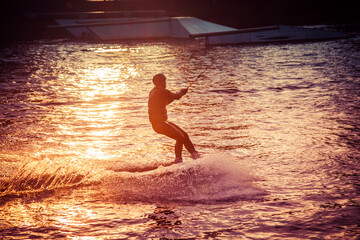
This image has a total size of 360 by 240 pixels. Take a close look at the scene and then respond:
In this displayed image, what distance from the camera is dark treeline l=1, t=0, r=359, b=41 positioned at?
5931cm

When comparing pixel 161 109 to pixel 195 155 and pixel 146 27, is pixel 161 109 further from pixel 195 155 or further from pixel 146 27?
pixel 146 27

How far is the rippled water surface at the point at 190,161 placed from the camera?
6062mm

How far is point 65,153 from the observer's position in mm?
9492

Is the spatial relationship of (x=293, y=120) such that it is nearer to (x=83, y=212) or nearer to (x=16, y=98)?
(x=83, y=212)

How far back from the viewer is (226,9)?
65.2 m

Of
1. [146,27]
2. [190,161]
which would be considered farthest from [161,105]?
[146,27]

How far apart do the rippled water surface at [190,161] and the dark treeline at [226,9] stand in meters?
41.0

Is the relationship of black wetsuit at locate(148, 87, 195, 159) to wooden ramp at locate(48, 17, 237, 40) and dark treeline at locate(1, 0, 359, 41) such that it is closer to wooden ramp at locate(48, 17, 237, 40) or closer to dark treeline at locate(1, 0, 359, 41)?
wooden ramp at locate(48, 17, 237, 40)

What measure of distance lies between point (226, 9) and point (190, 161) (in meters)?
59.4

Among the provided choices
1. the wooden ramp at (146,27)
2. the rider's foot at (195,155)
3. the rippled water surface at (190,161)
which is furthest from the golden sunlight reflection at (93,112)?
the wooden ramp at (146,27)

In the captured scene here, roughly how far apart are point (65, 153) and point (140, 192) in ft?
9.34

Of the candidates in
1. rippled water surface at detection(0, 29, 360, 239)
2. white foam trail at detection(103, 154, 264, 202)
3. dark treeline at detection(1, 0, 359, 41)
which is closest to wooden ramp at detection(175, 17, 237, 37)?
dark treeline at detection(1, 0, 359, 41)

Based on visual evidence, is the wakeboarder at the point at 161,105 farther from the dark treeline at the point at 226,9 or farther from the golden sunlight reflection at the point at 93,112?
the dark treeline at the point at 226,9

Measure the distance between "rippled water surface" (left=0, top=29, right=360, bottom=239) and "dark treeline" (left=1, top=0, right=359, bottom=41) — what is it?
41019 mm
